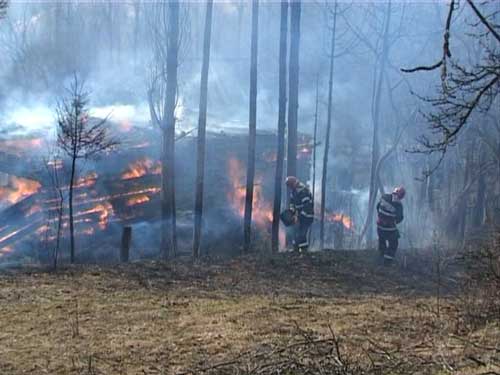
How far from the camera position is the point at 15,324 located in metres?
6.89

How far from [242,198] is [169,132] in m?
8.98

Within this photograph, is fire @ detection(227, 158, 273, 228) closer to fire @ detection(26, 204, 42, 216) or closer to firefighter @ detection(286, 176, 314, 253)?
fire @ detection(26, 204, 42, 216)

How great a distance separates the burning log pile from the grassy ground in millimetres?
6416

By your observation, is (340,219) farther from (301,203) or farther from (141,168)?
(301,203)

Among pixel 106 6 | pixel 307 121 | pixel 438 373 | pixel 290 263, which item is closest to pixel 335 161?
pixel 307 121

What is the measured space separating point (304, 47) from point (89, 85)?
13.9 meters

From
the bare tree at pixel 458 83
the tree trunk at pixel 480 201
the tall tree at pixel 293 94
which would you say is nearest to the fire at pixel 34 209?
the tall tree at pixel 293 94

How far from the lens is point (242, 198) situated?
2377cm

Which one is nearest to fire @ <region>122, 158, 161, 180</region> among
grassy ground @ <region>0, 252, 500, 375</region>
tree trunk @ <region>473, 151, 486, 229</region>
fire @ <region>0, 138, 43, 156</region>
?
fire @ <region>0, 138, 43, 156</region>

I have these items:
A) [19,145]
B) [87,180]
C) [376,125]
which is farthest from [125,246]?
[376,125]

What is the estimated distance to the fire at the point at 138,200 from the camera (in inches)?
797

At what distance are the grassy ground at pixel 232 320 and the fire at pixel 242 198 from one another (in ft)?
39.6

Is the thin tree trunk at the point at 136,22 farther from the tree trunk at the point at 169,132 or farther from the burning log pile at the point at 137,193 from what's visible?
the tree trunk at the point at 169,132

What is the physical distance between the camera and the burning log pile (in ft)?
57.0
